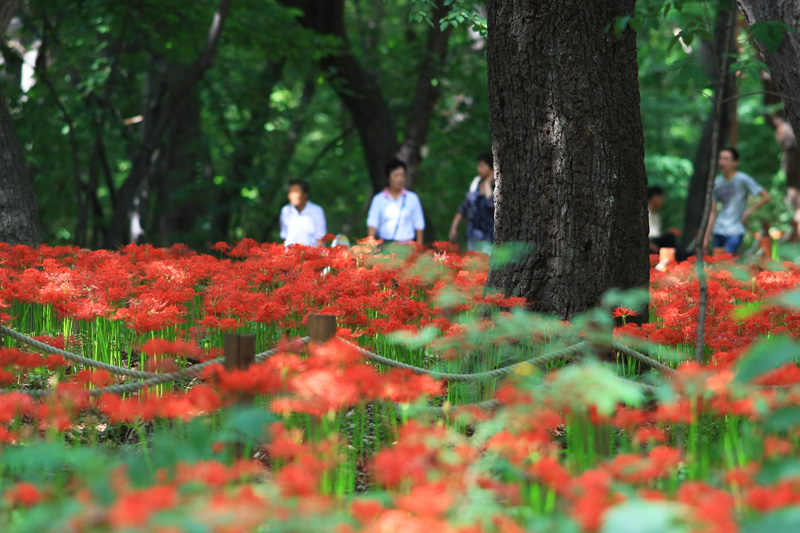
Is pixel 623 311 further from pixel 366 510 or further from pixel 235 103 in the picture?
pixel 235 103

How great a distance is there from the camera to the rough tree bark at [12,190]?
6348mm

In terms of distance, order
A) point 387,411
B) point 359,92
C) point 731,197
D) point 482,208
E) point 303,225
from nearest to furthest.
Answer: point 387,411, point 303,225, point 482,208, point 731,197, point 359,92

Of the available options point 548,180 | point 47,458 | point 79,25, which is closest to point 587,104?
point 548,180

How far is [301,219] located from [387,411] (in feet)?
12.7

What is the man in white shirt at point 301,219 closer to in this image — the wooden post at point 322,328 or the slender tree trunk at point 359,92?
the slender tree trunk at point 359,92

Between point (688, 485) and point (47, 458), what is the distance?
6.19 feet

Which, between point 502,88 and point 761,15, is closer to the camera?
point 502,88

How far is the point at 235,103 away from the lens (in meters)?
12.5

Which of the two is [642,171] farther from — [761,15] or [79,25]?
[79,25]

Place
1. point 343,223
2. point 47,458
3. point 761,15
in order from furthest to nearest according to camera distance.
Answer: point 343,223
point 761,15
point 47,458

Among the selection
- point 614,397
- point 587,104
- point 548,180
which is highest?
point 587,104

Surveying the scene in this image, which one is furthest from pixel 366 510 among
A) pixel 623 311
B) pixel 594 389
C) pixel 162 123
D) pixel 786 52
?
pixel 162 123

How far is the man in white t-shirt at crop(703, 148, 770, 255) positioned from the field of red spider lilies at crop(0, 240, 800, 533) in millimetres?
2900

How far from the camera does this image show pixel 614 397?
7.63ft
